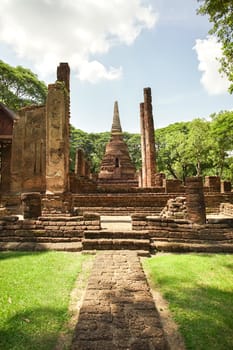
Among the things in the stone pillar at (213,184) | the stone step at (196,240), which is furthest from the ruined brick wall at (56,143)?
the stone pillar at (213,184)

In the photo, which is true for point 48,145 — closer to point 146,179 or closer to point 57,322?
point 57,322

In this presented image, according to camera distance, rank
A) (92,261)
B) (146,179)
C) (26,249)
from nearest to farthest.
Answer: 1. (92,261)
2. (26,249)
3. (146,179)

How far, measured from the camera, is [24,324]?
240cm

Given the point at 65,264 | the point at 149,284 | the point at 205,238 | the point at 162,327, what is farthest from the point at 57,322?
the point at 205,238

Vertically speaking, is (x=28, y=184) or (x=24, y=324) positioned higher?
(x=28, y=184)

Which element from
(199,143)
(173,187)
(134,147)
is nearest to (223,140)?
(199,143)

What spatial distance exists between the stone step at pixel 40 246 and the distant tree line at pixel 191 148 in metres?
12.7

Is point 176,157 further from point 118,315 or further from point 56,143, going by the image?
point 118,315

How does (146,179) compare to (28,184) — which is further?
(146,179)

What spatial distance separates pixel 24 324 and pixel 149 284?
6.26ft

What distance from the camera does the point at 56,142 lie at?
8016 mm

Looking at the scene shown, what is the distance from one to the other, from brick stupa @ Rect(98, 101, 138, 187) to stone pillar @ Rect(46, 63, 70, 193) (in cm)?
1795

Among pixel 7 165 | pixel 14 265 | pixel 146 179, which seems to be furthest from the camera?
pixel 146 179

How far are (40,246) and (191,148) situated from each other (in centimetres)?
2133
